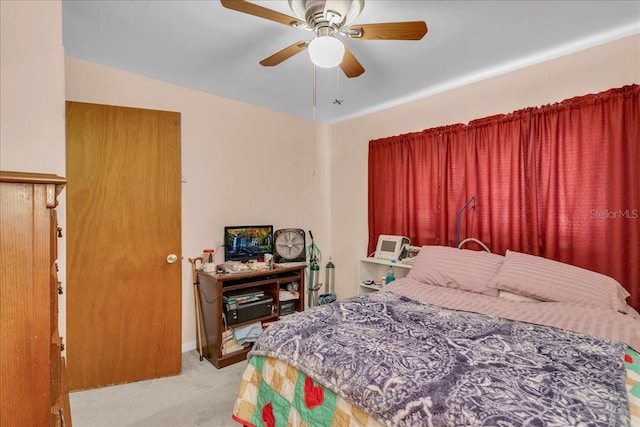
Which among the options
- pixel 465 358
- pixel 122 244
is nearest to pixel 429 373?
pixel 465 358

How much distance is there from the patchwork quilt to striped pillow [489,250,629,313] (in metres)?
0.46

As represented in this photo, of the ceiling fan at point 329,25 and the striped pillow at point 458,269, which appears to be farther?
the striped pillow at point 458,269

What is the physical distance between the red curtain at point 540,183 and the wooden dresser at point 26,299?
277 cm

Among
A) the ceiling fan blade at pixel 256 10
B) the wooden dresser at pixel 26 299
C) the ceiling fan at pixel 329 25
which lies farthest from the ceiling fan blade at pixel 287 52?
the wooden dresser at pixel 26 299

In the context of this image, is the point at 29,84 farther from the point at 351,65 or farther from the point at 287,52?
the point at 351,65

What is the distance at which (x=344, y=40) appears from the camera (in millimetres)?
2092

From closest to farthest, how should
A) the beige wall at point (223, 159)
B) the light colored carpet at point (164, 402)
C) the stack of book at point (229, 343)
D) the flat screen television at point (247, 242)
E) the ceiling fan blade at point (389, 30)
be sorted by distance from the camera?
the ceiling fan blade at point (389, 30), the light colored carpet at point (164, 402), the beige wall at point (223, 159), the stack of book at point (229, 343), the flat screen television at point (247, 242)

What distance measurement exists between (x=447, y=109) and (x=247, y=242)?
7.69 ft

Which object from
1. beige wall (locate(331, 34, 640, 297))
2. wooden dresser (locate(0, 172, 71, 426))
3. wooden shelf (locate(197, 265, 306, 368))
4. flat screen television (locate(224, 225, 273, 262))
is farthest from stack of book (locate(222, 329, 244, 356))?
wooden dresser (locate(0, 172, 71, 426))

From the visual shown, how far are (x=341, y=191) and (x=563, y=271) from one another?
7.95ft

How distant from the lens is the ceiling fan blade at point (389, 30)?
57.8 inches

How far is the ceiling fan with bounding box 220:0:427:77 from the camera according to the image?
1.42 m

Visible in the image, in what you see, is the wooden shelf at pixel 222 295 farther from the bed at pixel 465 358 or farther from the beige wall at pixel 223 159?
the bed at pixel 465 358

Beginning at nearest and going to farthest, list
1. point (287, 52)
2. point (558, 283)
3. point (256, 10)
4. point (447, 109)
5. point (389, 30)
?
point (256, 10) → point (389, 30) → point (287, 52) → point (558, 283) → point (447, 109)
